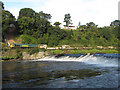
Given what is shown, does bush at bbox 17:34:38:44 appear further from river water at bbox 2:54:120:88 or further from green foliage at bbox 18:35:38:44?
river water at bbox 2:54:120:88

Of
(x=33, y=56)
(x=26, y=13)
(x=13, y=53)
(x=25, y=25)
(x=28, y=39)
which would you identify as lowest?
(x=33, y=56)

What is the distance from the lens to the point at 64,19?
84125 mm

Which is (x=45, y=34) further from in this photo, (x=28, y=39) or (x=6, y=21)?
(x=6, y=21)

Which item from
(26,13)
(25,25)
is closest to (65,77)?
(25,25)

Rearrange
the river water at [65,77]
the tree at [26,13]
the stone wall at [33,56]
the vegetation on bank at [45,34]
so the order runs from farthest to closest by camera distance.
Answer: the tree at [26,13] < the vegetation on bank at [45,34] < the stone wall at [33,56] < the river water at [65,77]

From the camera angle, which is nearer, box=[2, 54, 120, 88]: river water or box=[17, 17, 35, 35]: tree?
box=[2, 54, 120, 88]: river water

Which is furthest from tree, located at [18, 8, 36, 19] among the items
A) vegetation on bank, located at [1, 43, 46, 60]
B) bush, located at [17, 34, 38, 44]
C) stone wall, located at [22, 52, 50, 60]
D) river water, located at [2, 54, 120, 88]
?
river water, located at [2, 54, 120, 88]

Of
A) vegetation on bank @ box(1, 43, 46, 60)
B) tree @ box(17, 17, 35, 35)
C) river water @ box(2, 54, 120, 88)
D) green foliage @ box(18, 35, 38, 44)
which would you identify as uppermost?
tree @ box(17, 17, 35, 35)

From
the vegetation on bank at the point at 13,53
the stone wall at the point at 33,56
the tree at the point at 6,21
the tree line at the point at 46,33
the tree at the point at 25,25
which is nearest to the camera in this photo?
the vegetation on bank at the point at 13,53

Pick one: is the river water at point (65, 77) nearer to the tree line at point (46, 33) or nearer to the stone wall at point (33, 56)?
the stone wall at point (33, 56)

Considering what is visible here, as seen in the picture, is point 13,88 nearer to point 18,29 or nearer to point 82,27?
point 18,29

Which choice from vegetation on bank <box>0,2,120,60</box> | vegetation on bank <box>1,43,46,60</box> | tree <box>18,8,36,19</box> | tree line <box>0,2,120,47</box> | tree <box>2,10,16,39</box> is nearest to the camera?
vegetation on bank <box>1,43,46,60</box>

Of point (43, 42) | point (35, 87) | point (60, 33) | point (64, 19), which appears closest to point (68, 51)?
point (43, 42)

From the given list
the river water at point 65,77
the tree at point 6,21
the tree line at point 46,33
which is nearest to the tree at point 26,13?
the tree line at point 46,33
